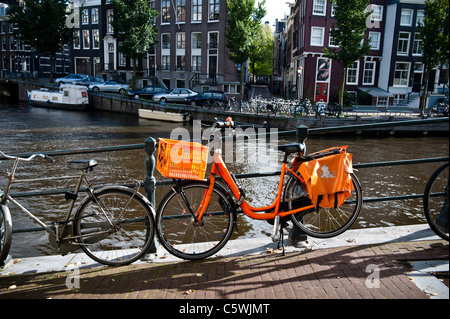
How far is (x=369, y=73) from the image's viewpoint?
115 feet

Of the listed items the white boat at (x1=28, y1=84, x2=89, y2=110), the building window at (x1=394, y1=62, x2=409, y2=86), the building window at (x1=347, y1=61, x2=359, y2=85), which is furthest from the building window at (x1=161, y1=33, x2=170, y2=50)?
the building window at (x1=394, y1=62, x2=409, y2=86)

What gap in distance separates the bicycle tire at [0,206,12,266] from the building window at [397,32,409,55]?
3689cm

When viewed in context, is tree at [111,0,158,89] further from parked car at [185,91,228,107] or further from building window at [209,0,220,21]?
parked car at [185,91,228,107]

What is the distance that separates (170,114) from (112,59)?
75.3 feet

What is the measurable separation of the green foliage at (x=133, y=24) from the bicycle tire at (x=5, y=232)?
35938 millimetres

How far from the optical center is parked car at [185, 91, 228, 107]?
3047 centimetres

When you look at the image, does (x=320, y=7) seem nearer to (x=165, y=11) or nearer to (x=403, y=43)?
(x=403, y=43)

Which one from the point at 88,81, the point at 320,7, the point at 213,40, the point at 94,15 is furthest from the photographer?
the point at 94,15

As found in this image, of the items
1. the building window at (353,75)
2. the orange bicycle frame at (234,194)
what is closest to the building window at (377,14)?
the building window at (353,75)

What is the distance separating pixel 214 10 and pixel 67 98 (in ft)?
55.8

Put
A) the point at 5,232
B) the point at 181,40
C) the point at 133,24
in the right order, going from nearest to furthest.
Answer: the point at 5,232 < the point at 133,24 < the point at 181,40

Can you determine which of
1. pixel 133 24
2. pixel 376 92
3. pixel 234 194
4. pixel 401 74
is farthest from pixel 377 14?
pixel 234 194

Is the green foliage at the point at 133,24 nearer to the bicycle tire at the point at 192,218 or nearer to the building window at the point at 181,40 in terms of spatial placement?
the building window at the point at 181,40

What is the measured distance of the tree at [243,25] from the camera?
101 ft
